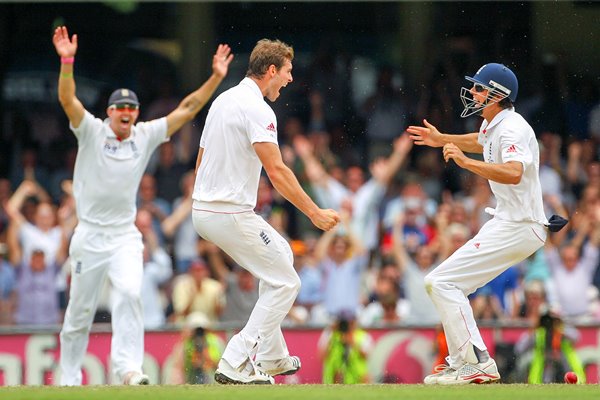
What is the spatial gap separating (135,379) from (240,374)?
1224 mm

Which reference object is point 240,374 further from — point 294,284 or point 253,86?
point 253,86

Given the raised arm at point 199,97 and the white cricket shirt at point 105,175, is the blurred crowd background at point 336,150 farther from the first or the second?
the white cricket shirt at point 105,175

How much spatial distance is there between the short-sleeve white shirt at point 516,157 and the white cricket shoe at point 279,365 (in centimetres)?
172

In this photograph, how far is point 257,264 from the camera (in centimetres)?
950

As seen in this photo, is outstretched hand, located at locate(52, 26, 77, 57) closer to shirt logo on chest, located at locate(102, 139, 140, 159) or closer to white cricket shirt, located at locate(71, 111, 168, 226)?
white cricket shirt, located at locate(71, 111, 168, 226)

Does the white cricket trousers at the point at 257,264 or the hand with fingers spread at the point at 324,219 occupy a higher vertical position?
the hand with fingers spread at the point at 324,219

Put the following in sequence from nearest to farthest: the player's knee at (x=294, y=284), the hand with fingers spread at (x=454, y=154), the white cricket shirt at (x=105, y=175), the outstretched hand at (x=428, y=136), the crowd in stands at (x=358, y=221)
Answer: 1. the hand with fingers spread at (x=454, y=154)
2. the player's knee at (x=294, y=284)
3. the outstretched hand at (x=428, y=136)
4. the white cricket shirt at (x=105, y=175)
5. the crowd in stands at (x=358, y=221)

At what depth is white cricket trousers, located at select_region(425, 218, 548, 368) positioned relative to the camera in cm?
959

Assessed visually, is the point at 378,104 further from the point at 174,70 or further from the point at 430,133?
the point at 430,133

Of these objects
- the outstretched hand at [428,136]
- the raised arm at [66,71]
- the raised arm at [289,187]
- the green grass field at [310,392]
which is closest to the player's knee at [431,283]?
the green grass field at [310,392]

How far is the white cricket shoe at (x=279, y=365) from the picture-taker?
9625mm

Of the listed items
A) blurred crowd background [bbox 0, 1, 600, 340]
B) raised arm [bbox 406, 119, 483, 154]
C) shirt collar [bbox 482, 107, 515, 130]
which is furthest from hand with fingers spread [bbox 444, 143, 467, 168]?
blurred crowd background [bbox 0, 1, 600, 340]

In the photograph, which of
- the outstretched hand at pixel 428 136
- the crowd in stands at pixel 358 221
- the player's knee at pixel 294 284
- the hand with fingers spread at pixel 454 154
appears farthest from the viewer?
the crowd in stands at pixel 358 221

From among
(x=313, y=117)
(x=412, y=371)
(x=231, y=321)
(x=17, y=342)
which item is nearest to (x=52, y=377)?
(x=17, y=342)
